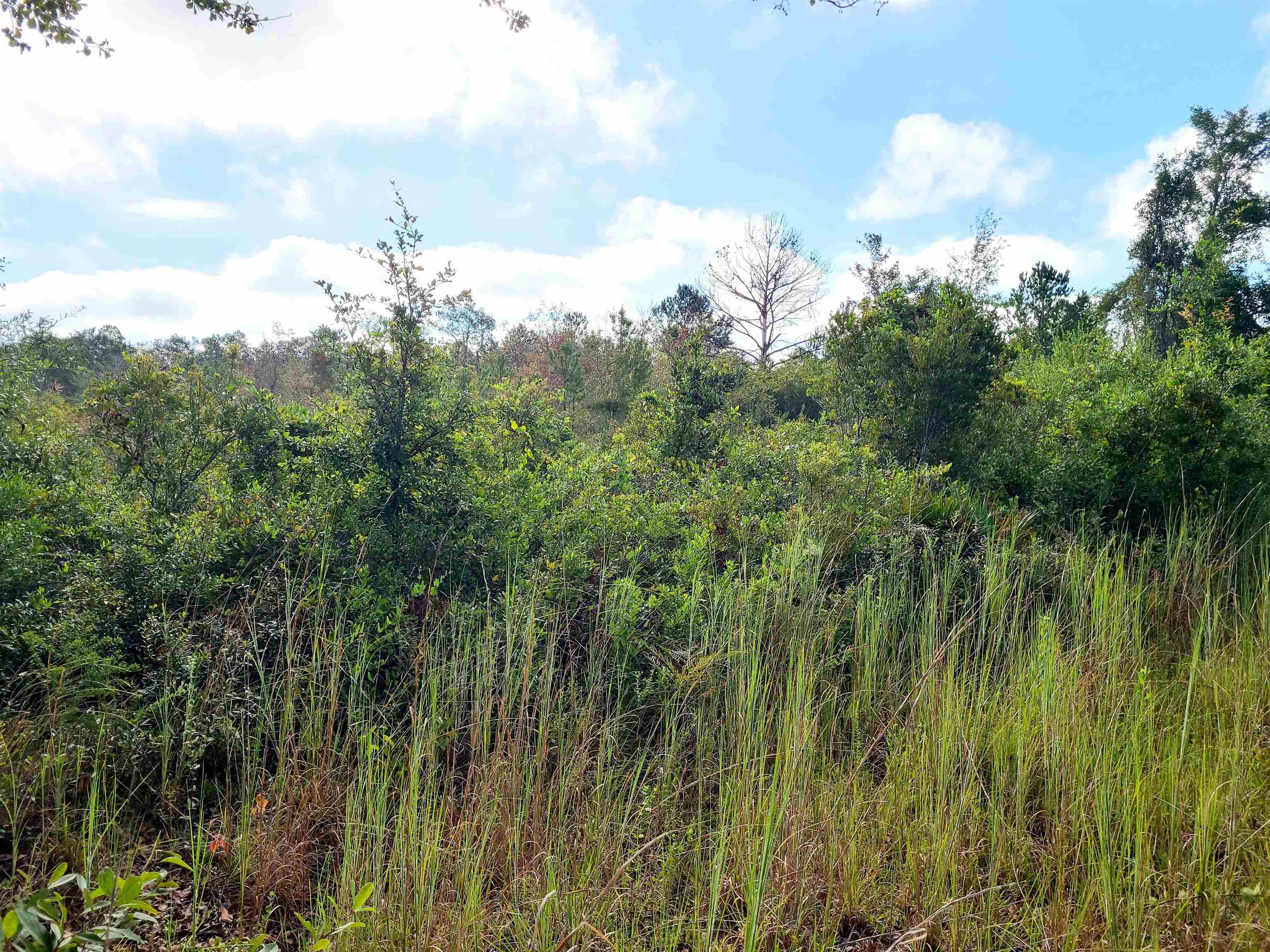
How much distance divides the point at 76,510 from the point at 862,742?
464 centimetres

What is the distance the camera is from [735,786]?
246 cm

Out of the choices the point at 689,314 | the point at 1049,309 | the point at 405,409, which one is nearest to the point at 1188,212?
the point at 1049,309

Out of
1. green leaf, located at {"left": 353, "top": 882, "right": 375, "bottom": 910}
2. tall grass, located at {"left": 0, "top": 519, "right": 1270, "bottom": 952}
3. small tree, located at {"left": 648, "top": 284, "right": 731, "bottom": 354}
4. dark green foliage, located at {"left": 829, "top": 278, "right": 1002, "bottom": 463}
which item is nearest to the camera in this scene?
green leaf, located at {"left": 353, "top": 882, "right": 375, "bottom": 910}

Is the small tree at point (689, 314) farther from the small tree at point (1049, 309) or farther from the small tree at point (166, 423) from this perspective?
the small tree at point (166, 423)

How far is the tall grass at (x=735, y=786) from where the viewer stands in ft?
7.08

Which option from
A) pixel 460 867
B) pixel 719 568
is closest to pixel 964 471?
pixel 719 568

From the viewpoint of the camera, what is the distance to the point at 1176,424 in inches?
271

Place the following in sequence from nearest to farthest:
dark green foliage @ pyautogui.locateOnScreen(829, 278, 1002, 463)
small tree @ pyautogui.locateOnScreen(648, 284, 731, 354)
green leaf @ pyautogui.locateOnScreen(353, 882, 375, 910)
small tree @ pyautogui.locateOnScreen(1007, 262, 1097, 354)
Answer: green leaf @ pyautogui.locateOnScreen(353, 882, 375, 910)
dark green foliage @ pyautogui.locateOnScreen(829, 278, 1002, 463)
small tree @ pyautogui.locateOnScreen(1007, 262, 1097, 354)
small tree @ pyautogui.locateOnScreen(648, 284, 731, 354)

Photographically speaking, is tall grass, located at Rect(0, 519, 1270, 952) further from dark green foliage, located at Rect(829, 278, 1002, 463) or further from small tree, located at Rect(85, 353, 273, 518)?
dark green foliage, located at Rect(829, 278, 1002, 463)

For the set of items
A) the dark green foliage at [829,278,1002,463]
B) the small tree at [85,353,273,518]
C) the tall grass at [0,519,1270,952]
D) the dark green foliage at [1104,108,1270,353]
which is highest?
the dark green foliage at [1104,108,1270,353]

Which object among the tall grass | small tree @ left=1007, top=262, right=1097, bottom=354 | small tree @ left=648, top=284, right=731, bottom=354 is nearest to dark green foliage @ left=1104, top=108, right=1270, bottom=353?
small tree @ left=1007, top=262, right=1097, bottom=354

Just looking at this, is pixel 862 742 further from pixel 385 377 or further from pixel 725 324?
pixel 725 324

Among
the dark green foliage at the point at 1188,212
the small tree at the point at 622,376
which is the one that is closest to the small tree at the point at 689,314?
the small tree at the point at 622,376

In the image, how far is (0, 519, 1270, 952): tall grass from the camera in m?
2.16
